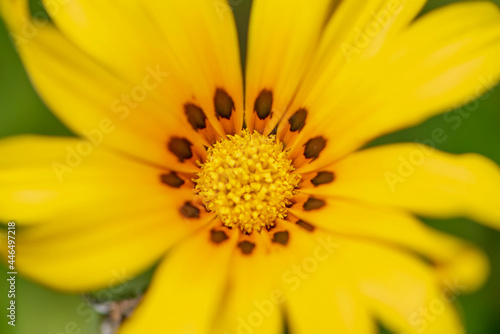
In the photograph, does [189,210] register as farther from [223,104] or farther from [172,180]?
[223,104]

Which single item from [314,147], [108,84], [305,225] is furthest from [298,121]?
[108,84]

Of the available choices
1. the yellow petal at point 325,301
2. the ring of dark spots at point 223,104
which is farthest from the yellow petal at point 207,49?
the yellow petal at point 325,301

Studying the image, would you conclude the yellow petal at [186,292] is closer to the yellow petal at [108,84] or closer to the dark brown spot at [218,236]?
the dark brown spot at [218,236]

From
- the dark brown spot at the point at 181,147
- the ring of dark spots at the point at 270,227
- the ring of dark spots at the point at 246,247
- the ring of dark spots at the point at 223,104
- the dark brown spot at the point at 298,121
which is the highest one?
the ring of dark spots at the point at 223,104

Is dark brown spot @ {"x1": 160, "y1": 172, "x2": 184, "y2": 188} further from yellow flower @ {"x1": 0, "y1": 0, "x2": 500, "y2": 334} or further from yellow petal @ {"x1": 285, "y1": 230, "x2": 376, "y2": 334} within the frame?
yellow petal @ {"x1": 285, "y1": 230, "x2": 376, "y2": 334}

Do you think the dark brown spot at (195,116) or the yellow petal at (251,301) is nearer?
the yellow petal at (251,301)

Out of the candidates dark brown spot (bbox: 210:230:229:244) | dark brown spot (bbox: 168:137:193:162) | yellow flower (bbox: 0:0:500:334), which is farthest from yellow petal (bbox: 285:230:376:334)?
dark brown spot (bbox: 168:137:193:162)

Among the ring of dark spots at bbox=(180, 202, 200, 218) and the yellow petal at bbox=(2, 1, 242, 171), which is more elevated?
the yellow petal at bbox=(2, 1, 242, 171)

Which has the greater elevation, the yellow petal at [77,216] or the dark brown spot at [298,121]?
the dark brown spot at [298,121]

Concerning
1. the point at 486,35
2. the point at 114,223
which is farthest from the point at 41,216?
the point at 486,35
